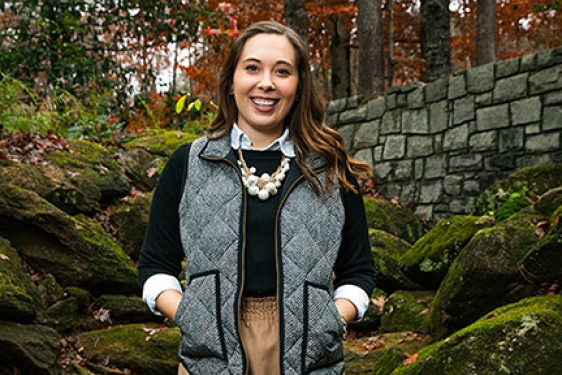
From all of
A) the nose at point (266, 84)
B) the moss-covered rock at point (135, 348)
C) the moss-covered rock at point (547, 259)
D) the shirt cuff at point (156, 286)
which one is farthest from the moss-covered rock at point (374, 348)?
the nose at point (266, 84)

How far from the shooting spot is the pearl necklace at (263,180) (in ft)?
7.14

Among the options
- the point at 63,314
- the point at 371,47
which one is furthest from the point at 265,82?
the point at 371,47

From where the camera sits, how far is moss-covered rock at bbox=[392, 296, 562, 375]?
3.60 m

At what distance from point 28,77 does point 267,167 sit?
10259mm

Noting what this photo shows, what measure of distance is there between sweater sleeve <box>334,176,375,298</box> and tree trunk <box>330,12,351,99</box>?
13.3 meters

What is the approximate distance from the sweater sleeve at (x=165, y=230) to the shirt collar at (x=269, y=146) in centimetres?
18

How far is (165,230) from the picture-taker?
224 cm

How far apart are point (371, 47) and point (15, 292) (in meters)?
8.18

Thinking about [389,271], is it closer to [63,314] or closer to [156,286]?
[63,314]

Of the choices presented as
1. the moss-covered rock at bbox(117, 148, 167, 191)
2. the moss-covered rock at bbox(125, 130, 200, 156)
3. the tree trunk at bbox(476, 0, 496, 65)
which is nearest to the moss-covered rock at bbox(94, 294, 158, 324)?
the moss-covered rock at bbox(117, 148, 167, 191)

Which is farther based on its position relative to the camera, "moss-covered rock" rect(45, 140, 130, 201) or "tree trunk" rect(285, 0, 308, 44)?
"tree trunk" rect(285, 0, 308, 44)

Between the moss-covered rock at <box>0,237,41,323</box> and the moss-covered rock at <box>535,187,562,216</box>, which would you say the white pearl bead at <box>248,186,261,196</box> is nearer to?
the moss-covered rock at <box>0,237,41,323</box>

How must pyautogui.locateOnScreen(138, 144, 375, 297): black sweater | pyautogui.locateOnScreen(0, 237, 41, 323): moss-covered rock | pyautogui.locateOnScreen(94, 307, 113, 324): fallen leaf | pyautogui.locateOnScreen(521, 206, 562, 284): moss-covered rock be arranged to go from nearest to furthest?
pyautogui.locateOnScreen(138, 144, 375, 297): black sweater < pyautogui.locateOnScreen(521, 206, 562, 284): moss-covered rock < pyautogui.locateOnScreen(0, 237, 41, 323): moss-covered rock < pyautogui.locateOnScreen(94, 307, 113, 324): fallen leaf

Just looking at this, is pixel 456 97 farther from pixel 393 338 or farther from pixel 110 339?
pixel 110 339
